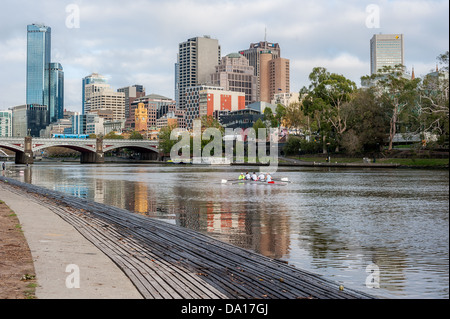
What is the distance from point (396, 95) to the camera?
105 metres

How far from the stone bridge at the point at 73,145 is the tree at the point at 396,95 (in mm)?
104839

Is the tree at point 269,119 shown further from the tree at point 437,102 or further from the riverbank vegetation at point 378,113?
the tree at point 437,102

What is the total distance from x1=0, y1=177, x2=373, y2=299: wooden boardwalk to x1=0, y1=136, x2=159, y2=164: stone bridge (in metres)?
155

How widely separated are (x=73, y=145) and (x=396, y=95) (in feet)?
371

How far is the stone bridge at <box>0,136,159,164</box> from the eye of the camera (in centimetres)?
16438

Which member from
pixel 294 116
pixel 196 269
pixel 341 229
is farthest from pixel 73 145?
pixel 196 269

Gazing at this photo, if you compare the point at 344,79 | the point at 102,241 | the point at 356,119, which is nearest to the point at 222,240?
the point at 102,241

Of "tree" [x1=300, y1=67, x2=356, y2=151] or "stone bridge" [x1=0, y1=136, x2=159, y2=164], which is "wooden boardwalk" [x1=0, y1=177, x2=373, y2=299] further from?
"stone bridge" [x1=0, y1=136, x2=159, y2=164]

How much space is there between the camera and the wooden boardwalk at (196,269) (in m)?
11.1

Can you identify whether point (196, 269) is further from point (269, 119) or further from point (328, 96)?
point (269, 119)

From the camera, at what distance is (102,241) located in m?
17.2

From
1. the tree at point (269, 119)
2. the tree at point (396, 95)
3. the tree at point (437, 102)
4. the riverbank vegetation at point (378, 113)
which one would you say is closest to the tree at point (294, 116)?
the tree at point (269, 119)

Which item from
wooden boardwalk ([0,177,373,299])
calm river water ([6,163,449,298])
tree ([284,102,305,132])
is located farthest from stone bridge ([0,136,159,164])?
wooden boardwalk ([0,177,373,299])
